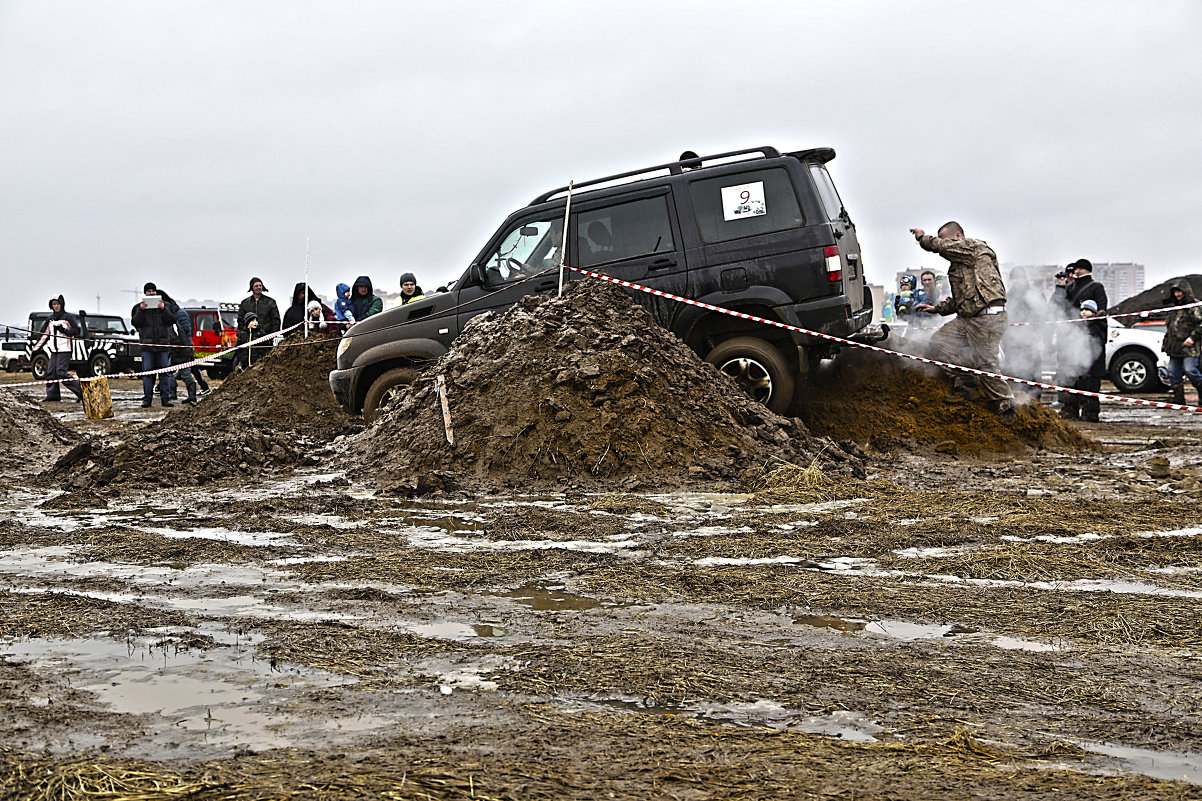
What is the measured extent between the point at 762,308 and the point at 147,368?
1427 cm

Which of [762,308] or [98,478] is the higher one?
[762,308]

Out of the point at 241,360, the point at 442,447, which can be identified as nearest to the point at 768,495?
the point at 442,447

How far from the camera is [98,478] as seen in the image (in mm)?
10062

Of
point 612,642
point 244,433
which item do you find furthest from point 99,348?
point 612,642

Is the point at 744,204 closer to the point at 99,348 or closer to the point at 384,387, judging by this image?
the point at 384,387

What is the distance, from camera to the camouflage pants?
1236 cm

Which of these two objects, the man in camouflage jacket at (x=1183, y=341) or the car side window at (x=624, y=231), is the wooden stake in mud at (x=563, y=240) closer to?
the car side window at (x=624, y=231)

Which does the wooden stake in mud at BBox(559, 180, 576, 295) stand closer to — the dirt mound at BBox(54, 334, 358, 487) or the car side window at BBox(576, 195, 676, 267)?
the car side window at BBox(576, 195, 676, 267)

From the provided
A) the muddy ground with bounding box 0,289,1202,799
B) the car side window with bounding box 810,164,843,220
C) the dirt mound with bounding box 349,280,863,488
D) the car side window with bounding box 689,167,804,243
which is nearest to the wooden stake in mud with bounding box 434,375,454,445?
the dirt mound with bounding box 349,280,863,488

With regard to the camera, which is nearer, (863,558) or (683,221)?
(863,558)

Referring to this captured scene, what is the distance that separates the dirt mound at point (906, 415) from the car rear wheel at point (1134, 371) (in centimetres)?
801

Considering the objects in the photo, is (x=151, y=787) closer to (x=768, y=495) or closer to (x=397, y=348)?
(x=768, y=495)

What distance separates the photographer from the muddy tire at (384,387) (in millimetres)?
12727

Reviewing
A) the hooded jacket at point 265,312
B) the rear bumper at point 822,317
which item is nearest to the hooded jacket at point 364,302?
the hooded jacket at point 265,312
